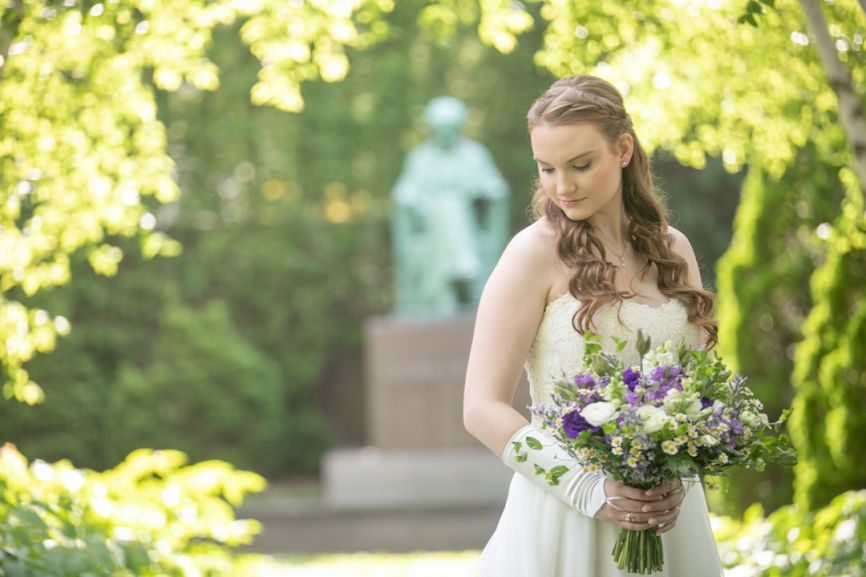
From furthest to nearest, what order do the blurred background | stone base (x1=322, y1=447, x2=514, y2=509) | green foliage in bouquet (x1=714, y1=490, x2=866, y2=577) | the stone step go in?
stone base (x1=322, y1=447, x2=514, y2=509) < the stone step < the blurred background < green foliage in bouquet (x1=714, y1=490, x2=866, y2=577)

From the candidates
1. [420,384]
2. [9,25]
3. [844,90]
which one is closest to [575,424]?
[844,90]

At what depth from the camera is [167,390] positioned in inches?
615

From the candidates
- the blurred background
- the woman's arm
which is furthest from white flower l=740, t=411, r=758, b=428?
the woman's arm

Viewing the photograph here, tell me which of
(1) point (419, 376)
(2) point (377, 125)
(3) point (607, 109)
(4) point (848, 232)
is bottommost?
(3) point (607, 109)

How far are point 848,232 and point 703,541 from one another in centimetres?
296

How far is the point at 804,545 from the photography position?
5.46 metres

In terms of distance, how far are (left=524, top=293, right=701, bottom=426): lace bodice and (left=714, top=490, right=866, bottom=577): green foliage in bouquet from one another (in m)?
2.01

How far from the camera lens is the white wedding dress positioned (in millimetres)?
2943

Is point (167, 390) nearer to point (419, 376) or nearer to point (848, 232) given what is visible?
point (419, 376)

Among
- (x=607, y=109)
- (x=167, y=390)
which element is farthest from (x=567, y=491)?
(x=167, y=390)

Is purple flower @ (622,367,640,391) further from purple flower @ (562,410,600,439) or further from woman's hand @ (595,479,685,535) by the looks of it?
woman's hand @ (595,479,685,535)

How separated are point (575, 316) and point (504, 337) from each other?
0.54 ft

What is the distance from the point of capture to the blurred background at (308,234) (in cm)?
533

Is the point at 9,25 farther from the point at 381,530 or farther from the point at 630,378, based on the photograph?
the point at 381,530
